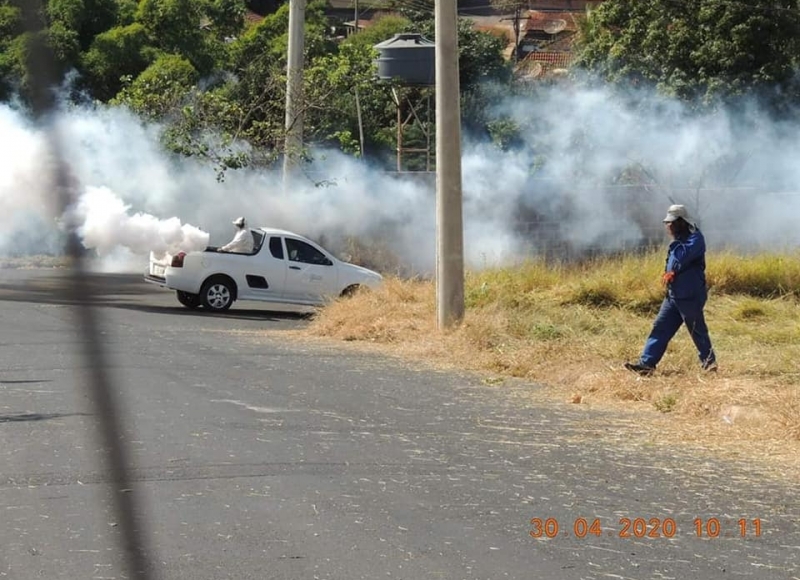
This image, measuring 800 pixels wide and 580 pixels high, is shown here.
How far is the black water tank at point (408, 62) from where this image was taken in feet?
99.1

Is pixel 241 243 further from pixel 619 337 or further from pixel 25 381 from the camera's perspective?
pixel 25 381

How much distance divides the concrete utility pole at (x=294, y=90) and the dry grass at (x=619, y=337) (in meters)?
5.85

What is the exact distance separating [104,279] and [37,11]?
26.0 m

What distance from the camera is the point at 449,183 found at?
1659 centimetres

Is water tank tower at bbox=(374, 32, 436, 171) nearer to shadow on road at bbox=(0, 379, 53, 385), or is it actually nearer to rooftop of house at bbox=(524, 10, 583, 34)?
shadow on road at bbox=(0, 379, 53, 385)

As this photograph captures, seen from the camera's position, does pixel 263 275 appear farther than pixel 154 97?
No

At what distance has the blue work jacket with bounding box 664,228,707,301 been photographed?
41.5 feet

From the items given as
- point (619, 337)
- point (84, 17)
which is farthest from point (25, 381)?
point (84, 17)

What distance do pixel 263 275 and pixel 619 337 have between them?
735 cm

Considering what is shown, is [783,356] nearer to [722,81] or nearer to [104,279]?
[722,81]

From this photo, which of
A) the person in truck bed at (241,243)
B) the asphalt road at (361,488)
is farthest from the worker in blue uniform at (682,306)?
the person in truck bed at (241,243)

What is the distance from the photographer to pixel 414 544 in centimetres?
659

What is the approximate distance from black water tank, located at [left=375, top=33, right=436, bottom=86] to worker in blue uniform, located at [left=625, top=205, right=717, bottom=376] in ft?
59.0

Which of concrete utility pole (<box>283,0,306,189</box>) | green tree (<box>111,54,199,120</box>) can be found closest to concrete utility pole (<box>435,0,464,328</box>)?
concrete utility pole (<box>283,0,306,189</box>)
